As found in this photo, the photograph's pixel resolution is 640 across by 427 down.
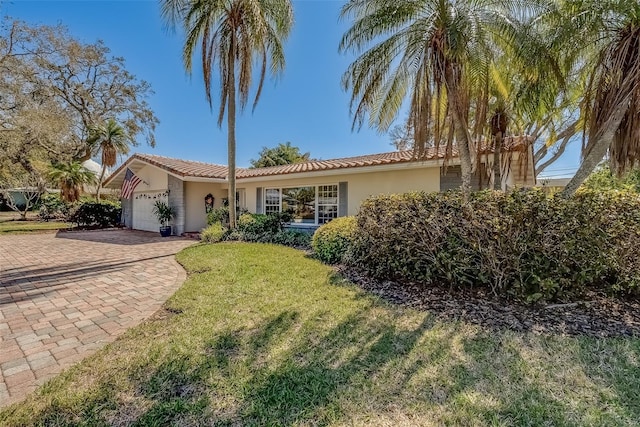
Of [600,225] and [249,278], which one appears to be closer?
[600,225]

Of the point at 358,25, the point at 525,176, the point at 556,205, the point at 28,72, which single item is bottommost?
the point at 556,205

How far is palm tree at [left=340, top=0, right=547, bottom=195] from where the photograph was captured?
6.25 metres

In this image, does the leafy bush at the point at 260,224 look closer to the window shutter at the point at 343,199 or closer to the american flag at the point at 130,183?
the window shutter at the point at 343,199

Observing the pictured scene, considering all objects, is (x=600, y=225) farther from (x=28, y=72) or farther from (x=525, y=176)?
(x=28, y=72)

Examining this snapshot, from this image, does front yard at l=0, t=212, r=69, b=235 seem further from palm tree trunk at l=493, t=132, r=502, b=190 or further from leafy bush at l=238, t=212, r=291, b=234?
palm tree trunk at l=493, t=132, r=502, b=190

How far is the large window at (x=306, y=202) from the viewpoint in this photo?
14.1m

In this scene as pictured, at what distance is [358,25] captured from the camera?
23.6 ft

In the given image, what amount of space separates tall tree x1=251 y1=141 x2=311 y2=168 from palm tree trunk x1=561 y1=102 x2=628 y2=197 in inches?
1306

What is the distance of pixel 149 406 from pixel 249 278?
421cm

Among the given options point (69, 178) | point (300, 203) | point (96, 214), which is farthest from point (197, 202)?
point (69, 178)

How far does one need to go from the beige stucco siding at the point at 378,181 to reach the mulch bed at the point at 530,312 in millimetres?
5337

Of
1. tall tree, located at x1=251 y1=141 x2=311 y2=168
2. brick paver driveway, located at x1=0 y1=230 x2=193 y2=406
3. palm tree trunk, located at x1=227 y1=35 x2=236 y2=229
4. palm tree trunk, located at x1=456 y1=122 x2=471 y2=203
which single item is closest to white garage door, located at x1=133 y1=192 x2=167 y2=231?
palm tree trunk, located at x1=227 y1=35 x2=236 y2=229

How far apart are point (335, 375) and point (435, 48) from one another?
6.40 metres

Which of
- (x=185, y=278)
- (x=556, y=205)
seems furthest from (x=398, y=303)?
(x=185, y=278)
